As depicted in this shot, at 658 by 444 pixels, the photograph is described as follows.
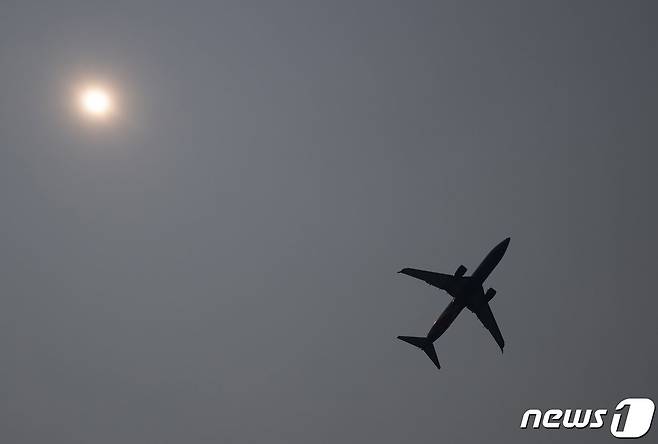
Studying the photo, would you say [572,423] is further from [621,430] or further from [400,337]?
[400,337]

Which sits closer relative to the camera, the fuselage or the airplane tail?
the fuselage

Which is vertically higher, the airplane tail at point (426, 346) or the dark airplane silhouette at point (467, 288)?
the dark airplane silhouette at point (467, 288)

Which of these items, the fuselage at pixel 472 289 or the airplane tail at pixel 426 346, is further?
the airplane tail at pixel 426 346

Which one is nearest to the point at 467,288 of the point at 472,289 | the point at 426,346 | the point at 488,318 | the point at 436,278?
the point at 472,289

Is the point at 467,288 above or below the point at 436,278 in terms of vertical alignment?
below

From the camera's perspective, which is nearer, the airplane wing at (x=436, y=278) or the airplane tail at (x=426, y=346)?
the airplane wing at (x=436, y=278)

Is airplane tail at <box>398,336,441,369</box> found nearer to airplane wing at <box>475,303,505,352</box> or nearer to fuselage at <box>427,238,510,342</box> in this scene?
fuselage at <box>427,238,510,342</box>

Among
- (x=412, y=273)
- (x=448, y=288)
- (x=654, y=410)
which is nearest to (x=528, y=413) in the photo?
(x=654, y=410)

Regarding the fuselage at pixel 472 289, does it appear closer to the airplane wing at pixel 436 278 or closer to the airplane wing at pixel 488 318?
the airplane wing at pixel 436 278

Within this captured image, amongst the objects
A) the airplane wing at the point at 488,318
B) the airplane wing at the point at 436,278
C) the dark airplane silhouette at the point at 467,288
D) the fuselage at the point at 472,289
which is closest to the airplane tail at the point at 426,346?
the dark airplane silhouette at the point at 467,288

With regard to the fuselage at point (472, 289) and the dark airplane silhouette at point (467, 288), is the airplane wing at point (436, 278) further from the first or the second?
the fuselage at point (472, 289)

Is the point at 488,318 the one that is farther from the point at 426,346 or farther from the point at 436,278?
the point at 436,278

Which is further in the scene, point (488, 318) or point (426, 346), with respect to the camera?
point (426, 346)

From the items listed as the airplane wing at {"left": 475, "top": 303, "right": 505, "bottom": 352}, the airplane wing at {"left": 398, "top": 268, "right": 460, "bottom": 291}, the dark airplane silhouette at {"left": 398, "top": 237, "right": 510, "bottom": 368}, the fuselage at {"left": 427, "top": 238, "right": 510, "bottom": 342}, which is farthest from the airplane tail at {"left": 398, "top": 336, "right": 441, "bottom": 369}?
the airplane wing at {"left": 398, "top": 268, "right": 460, "bottom": 291}
